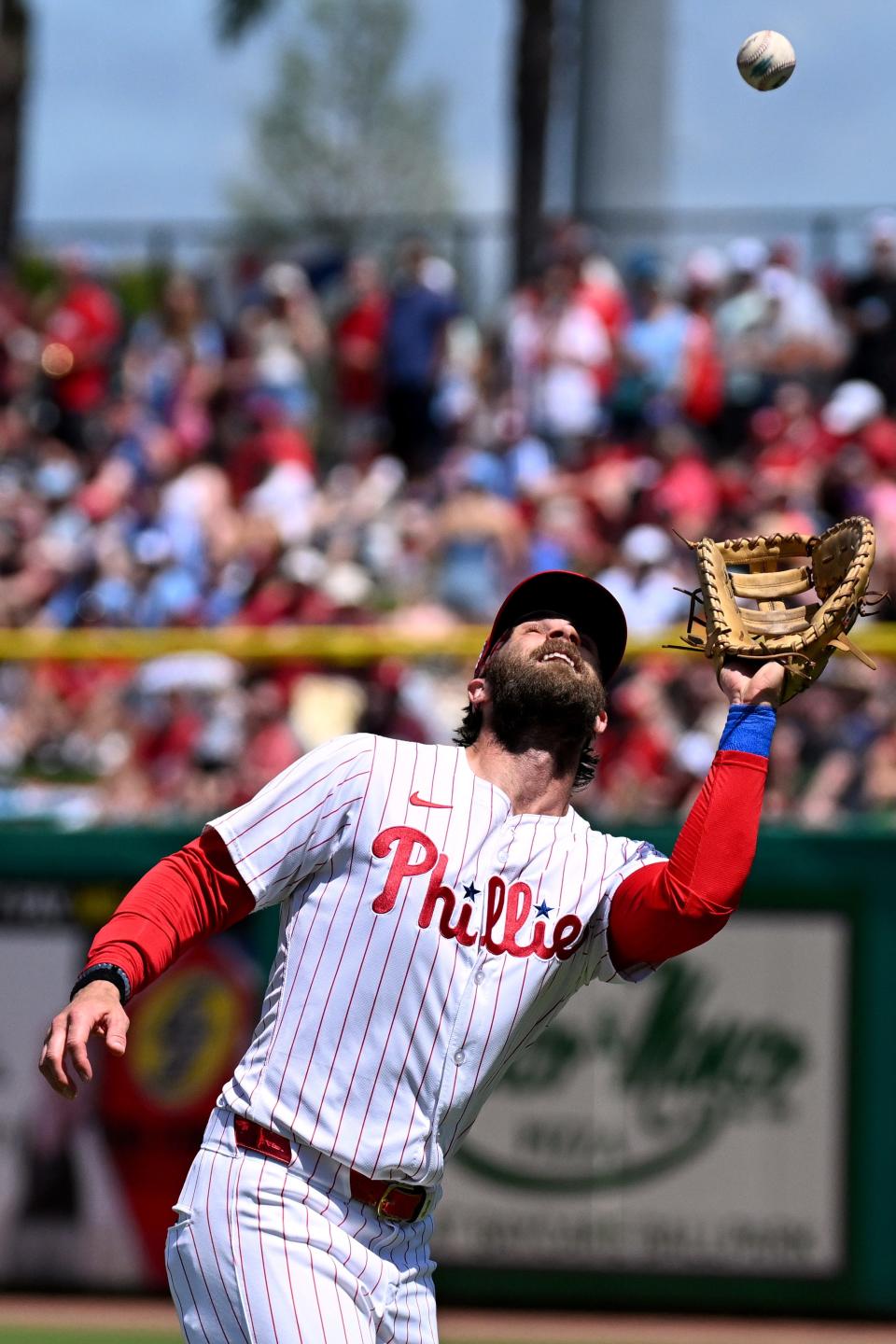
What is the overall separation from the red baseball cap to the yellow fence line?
4086 millimetres

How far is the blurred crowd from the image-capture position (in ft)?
26.8

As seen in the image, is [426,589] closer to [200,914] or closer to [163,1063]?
[163,1063]

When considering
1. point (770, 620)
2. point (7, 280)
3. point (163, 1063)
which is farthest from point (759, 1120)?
point (7, 280)

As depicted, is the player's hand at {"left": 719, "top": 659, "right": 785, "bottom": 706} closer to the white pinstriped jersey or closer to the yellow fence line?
the white pinstriped jersey

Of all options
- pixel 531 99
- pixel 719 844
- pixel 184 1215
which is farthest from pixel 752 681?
pixel 531 99

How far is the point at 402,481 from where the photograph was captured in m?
12.4

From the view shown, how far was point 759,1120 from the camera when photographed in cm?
737

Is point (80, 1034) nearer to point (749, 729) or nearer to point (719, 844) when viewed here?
point (719, 844)

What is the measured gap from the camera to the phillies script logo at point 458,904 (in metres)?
3.32

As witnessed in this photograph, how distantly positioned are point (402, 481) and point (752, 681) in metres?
9.14

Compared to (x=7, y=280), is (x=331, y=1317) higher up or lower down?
lower down

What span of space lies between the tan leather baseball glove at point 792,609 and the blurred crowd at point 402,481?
402 centimetres

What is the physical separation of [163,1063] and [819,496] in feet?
14.3

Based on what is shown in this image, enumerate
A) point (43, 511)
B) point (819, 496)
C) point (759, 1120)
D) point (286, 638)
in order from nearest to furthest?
point (759, 1120), point (286, 638), point (819, 496), point (43, 511)
